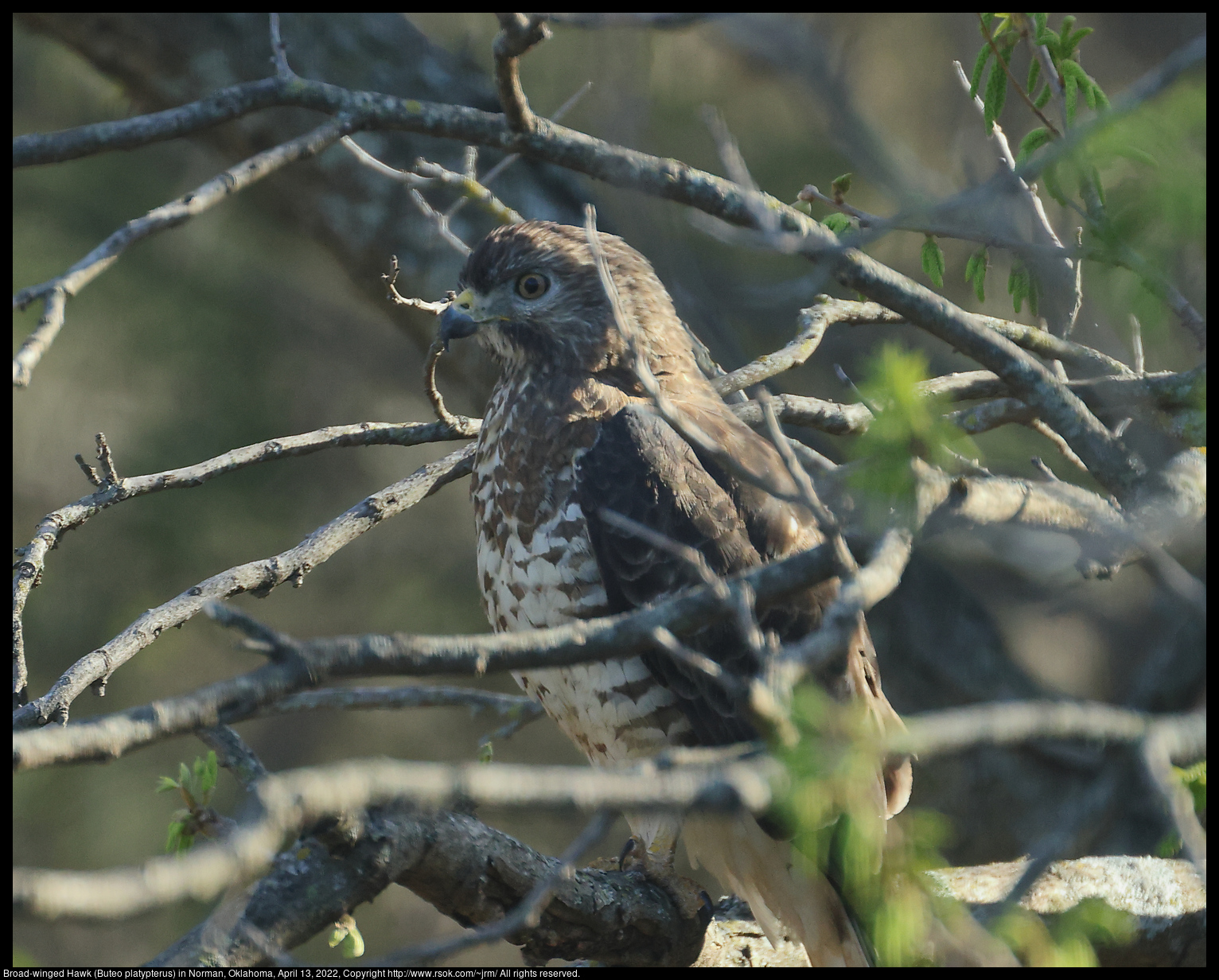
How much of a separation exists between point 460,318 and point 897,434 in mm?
1877

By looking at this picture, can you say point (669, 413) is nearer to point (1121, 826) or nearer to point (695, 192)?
point (695, 192)

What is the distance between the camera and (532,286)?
10.1 feet

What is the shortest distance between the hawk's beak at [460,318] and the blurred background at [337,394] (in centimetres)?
85

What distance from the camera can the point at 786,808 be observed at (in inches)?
45.4

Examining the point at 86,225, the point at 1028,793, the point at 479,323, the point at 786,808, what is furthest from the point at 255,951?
the point at 86,225

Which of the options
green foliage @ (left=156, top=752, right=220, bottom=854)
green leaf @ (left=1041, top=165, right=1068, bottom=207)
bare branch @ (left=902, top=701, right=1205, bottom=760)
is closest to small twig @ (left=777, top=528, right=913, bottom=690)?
bare branch @ (left=902, top=701, right=1205, bottom=760)

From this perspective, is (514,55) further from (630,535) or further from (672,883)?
(672,883)

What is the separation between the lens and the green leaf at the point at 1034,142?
88.4 inches

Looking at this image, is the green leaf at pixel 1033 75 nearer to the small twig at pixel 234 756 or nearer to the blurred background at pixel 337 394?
the blurred background at pixel 337 394

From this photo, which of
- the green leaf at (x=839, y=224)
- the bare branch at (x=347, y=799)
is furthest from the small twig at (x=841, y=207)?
the bare branch at (x=347, y=799)

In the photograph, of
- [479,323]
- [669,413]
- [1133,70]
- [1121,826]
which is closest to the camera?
[669,413]

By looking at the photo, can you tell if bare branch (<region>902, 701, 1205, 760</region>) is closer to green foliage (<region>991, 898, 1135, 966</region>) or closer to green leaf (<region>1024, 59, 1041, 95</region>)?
green foliage (<region>991, 898, 1135, 966</region>)

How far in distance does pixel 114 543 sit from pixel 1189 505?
600cm

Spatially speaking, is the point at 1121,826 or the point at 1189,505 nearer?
the point at 1189,505
